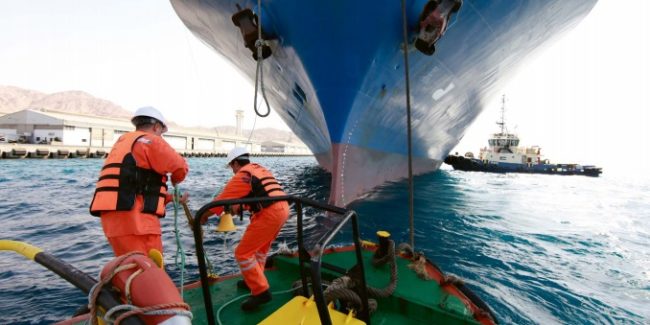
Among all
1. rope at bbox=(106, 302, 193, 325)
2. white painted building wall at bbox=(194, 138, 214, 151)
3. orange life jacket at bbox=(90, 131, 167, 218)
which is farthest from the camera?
white painted building wall at bbox=(194, 138, 214, 151)

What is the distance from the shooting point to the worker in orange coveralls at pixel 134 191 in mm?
2354

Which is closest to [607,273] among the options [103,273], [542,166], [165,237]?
[103,273]

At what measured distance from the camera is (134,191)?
2.41m

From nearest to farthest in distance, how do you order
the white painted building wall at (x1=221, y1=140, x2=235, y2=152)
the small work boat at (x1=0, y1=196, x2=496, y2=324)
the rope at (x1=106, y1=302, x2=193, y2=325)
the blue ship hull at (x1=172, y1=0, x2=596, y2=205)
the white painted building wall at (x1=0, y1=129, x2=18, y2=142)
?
the rope at (x1=106, y1=302, x2=193, y2=325), the small work boat at (x1=0, y1=196, x2=496, y2=324), the blue ship hull at (x1=172, y1=0, x2=596, y2=205), the white painted building wall at (x1=0, y1=129, x2=18, y2=142), the white painted building wall at (x1=221, y1=140, x2=235, y2=152)

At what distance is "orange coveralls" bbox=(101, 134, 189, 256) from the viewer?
2.38 metres

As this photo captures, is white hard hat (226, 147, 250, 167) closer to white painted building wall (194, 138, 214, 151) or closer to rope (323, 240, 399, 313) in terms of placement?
rope (323, 240, 399, 313)

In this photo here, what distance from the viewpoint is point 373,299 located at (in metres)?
2.83

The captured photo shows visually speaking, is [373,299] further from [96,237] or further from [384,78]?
[96,237]

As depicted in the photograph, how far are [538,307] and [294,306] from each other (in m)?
3.83

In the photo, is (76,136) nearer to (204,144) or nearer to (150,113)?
(204,144)

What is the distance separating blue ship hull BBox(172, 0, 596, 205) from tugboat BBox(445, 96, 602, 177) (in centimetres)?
2474

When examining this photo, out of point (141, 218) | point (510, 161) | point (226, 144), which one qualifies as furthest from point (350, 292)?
point (226, 144)

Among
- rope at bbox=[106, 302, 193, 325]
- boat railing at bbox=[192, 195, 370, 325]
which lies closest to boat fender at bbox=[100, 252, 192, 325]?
rope at bbox=[106, 302, 193, 325]

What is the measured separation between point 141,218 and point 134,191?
0.24m
